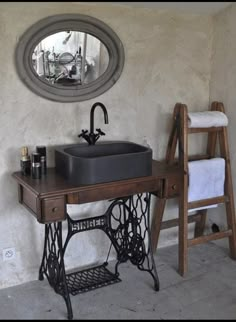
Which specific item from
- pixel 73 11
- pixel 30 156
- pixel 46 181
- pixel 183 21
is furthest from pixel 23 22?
pixel 183 21

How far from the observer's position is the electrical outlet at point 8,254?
7.40ft

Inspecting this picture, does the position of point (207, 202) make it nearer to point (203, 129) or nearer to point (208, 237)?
point (208, 237)

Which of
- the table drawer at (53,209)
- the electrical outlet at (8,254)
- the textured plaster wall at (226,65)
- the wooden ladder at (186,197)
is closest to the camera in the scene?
the table drawer at (53,209)

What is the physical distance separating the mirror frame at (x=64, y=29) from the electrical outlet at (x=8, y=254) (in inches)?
40.1

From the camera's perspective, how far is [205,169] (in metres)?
2.50

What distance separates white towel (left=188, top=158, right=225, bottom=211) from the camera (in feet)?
8.07

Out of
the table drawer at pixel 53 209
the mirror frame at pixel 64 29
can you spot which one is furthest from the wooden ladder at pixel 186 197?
the table drawer at pixel 53 209

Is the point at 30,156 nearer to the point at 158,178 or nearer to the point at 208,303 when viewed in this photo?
the point at 158,178

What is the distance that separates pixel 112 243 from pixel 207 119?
3.60ft

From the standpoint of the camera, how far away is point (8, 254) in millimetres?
2271

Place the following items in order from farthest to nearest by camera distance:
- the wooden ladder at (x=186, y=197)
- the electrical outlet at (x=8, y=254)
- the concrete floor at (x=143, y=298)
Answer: the wooden ladder at (x=186, y=197) < the electrical outlet at (x=8, y=254) < the concrete floor at (x=143, y=298)

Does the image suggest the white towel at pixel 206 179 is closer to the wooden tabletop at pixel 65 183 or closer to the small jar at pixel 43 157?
the wooden tabletop at pixel 65 183

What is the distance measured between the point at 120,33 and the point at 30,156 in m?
1.04

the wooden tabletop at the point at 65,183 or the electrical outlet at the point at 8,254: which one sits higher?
the wooden tabletop at the point at 65,183
